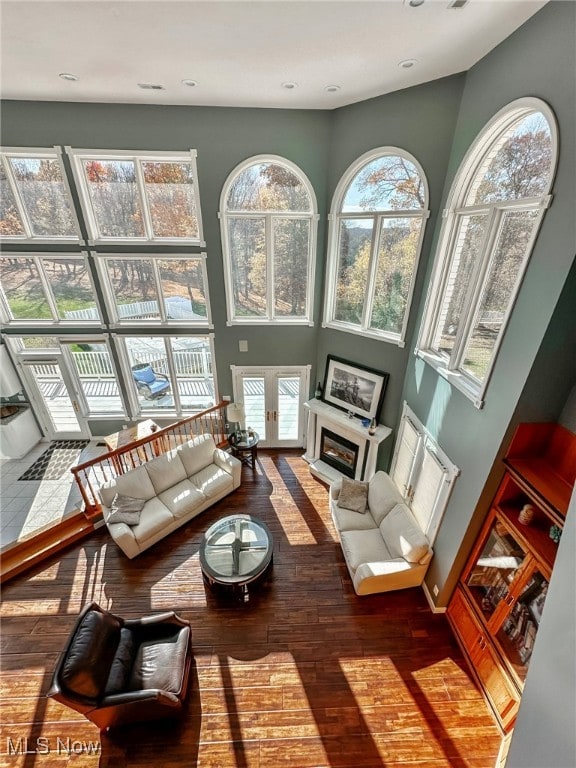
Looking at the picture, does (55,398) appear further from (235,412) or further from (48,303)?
(235,412)

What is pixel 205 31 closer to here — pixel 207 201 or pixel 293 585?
pixel 207 201

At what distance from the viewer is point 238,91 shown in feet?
12.6

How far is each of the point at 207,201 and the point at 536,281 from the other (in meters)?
4.57

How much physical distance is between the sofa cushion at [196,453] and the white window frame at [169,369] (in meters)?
1.22

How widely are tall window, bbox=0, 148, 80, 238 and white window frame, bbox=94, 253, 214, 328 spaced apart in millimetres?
587

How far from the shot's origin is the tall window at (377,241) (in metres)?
4.08

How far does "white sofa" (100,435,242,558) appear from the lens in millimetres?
4102

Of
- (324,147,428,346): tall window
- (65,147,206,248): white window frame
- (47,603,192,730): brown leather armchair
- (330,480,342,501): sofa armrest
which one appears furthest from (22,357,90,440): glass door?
(324,147,428,346): tall window

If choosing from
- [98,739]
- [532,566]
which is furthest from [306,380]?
[98,739]

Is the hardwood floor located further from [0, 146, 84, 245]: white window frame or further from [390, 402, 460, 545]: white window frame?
[0, 146, 84, 245]: white window frame

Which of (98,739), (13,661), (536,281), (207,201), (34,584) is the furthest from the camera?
(207,201)

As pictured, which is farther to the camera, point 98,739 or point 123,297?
point 123,297

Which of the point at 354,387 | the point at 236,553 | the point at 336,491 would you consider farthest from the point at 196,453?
the point at 354,387

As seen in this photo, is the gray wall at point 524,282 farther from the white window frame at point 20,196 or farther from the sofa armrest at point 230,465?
the white window frame at point 20,196
